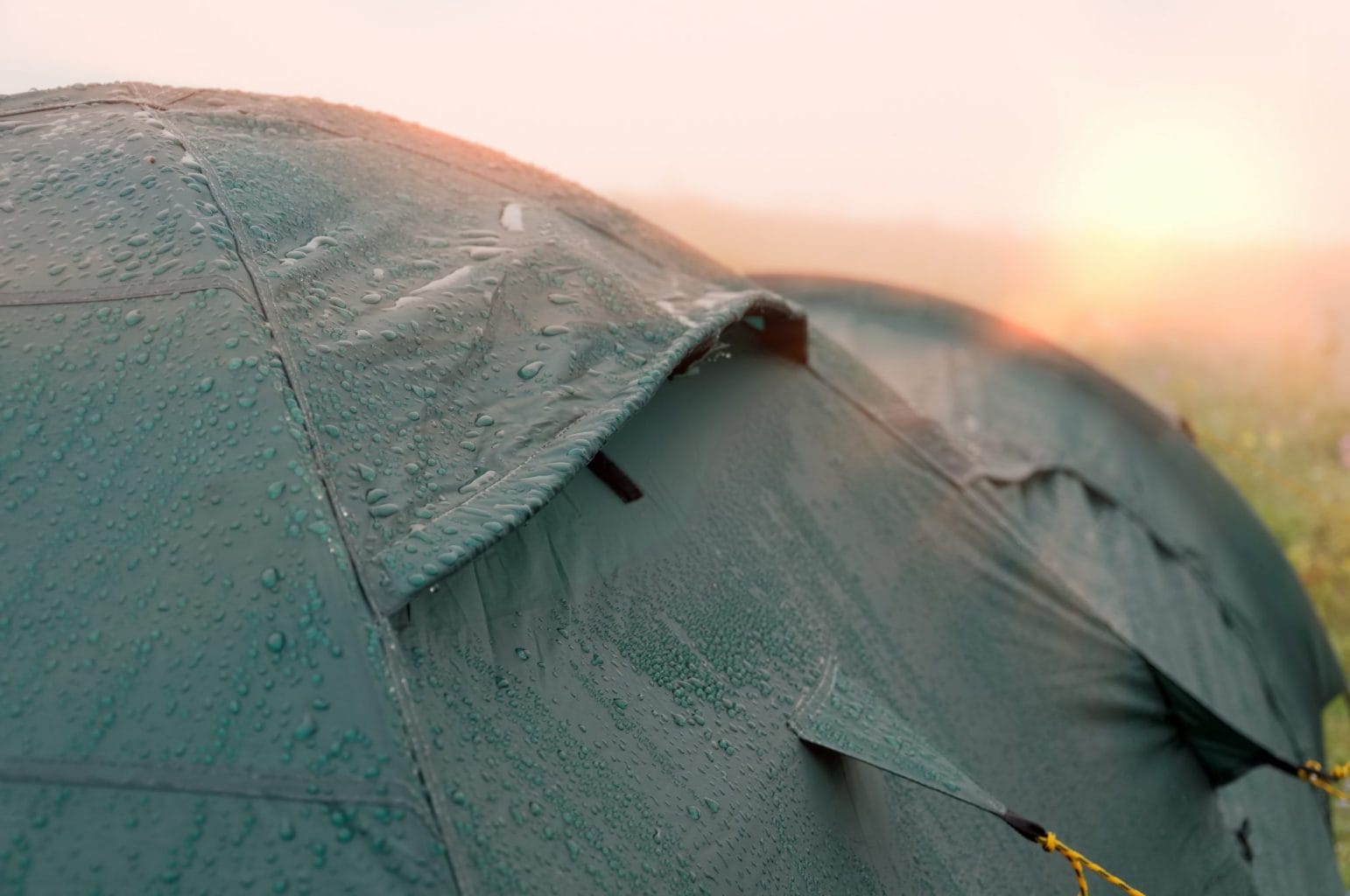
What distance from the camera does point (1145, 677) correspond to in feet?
5.49

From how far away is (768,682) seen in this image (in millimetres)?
1084

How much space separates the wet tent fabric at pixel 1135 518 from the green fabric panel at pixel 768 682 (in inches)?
10.1

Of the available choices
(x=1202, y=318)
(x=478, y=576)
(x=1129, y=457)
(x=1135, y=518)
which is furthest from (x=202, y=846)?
(x=1202, y=318)

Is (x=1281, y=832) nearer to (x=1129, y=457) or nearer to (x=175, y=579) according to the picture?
(x=1129, y=457)

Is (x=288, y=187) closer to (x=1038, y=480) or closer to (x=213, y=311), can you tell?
(x=213, y=311)

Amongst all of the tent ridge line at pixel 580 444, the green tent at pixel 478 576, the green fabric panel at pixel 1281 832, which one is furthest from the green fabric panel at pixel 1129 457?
the tent ridge line at pixel 580 444

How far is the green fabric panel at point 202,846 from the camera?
684 millimetres

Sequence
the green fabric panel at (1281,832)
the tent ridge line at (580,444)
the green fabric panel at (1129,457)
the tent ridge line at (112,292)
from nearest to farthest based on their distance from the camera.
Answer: the tent ridge line at (580,444) → the tent ridge line at (112,292) → the green fabric panel at (1281,832) → the green fabric panel at (1129,457)

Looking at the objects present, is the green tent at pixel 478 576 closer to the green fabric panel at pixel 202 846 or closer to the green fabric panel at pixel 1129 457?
the green fabric panel at pixel 202 846

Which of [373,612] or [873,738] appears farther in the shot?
[873,738]

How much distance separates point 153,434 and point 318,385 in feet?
0.46

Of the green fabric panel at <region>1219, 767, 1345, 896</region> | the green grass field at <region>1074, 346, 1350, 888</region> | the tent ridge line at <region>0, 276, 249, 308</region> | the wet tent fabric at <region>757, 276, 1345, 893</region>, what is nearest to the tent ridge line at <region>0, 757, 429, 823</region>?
the tent ridge line at <region>0, 276, 249, 308</region>

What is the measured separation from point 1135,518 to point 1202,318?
503cm

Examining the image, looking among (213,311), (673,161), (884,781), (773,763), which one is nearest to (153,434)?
(213,311)
